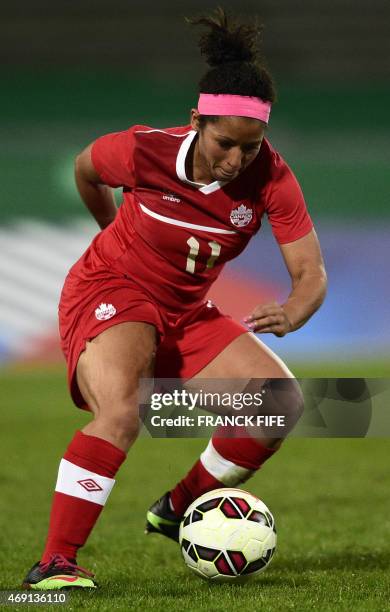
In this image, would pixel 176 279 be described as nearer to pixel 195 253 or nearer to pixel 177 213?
pixel 195 253

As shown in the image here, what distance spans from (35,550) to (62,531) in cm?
133

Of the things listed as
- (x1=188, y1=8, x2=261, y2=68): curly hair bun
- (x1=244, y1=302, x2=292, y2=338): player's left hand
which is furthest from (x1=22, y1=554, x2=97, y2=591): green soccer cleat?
(x1=188, y1=8, x2=261, y2=68): curly hair bun

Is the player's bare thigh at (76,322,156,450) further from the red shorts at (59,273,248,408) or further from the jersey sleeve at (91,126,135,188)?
the jersey sleeve at (91,126,135,188)

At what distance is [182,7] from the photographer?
16.6 meters

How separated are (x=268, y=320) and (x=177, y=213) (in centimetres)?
73

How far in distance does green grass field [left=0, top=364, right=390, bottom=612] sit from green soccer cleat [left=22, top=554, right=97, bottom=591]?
7 centimetres

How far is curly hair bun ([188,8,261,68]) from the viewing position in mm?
3947

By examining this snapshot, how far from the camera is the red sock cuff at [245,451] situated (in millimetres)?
4332

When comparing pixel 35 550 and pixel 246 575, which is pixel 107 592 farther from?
pixel 35 550

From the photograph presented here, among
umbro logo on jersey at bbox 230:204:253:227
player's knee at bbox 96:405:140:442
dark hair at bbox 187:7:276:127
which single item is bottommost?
player's knee at bbox 96:405:140:442

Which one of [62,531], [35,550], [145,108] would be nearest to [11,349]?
[145,108]

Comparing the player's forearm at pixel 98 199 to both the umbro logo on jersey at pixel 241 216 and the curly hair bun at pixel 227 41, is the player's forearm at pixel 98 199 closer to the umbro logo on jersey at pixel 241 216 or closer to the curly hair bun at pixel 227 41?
the umbro logo on jersey at pixel 241 216

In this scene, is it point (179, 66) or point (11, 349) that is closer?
point (11, 349)

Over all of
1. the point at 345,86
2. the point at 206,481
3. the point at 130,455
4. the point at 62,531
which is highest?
the point at 62,531
